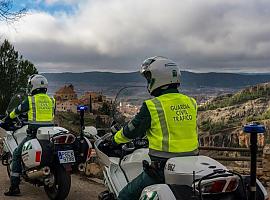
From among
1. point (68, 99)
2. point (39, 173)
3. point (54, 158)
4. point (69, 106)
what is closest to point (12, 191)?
point (39, 173)

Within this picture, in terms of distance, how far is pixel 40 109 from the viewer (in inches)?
275

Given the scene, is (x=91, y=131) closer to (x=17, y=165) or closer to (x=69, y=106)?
(x=17, y=165)

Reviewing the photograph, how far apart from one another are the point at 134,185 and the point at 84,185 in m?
4.04

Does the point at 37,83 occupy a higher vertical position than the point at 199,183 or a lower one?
higher

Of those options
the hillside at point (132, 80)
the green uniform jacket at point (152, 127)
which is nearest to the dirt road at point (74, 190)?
the hillside at point (132, 80)

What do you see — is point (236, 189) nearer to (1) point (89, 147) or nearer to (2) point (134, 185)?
(2) point (134, 185)

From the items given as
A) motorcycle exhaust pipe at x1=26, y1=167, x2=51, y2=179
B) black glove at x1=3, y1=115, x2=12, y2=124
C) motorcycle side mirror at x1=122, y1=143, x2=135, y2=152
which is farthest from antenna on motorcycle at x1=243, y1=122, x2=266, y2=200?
black glove at x1=3, y1=115, x2=12, y2=124

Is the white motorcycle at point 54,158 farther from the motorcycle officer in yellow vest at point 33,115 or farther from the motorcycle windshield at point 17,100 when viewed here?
the motorcycle windshield at point 17,100

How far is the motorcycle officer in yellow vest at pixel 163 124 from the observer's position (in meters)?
3.94

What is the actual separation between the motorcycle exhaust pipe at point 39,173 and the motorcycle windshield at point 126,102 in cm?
159

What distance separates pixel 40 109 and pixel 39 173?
1.12m

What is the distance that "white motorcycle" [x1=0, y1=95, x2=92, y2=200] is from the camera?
20.3ft

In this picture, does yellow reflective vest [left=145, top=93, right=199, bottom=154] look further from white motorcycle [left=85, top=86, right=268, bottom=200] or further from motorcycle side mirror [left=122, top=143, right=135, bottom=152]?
motorcycle side mirror [left=122, top=143, right=135, bottom=152]

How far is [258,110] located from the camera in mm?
30047
